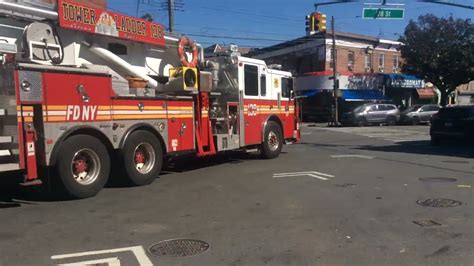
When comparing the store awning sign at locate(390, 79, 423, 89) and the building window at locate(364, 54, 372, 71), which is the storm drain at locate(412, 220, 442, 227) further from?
the building window at locate(364, 54, 372, 71)

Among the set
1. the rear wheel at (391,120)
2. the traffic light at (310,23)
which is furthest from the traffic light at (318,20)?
the rear wheel at (391,120)

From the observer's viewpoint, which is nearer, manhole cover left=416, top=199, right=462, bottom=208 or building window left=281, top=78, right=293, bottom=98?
manhole cover left=416, top=199, right=462, bottom=208

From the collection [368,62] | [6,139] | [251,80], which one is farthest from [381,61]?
[6,139]

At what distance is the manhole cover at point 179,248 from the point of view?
5887 mm

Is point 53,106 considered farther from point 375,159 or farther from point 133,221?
point 375,159

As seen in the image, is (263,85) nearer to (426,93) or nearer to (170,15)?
(170,15)

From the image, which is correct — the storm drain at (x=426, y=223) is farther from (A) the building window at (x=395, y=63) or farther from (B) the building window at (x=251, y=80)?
(A) the building window at (x=395, y=63)

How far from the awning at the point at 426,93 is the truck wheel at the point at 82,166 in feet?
148

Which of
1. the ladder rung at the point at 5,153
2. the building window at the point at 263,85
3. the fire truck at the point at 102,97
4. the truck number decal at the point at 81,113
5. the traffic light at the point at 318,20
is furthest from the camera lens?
the traffic light at the point at 318,20

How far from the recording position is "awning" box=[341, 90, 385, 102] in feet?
147

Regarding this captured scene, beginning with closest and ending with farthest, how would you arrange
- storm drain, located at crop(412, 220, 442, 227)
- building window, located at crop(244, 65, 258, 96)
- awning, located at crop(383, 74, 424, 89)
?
storm drain, located at crop(412, 220, 442, 227), building window, located at crop(244, 65, 258, 96), awning, located at crop(383, 74, 424, 89)

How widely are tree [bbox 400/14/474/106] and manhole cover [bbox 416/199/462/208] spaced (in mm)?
35154

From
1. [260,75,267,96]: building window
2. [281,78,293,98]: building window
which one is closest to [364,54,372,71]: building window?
[281,78,293,98]: building window

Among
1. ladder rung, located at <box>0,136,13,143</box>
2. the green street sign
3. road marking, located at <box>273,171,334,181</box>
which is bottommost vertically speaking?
road marking, located at <box>273,171,334,181</box>
